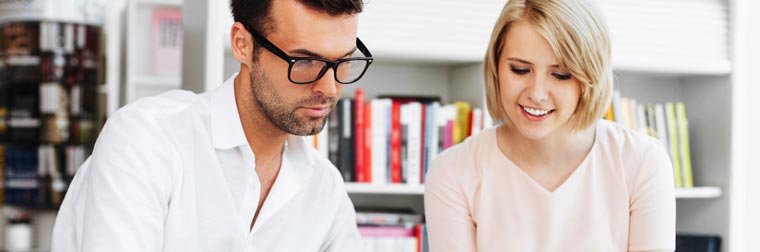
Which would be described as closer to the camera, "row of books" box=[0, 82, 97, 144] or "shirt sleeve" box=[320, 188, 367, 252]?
"shirt sleeve" box=[320, 188, 367, 252]

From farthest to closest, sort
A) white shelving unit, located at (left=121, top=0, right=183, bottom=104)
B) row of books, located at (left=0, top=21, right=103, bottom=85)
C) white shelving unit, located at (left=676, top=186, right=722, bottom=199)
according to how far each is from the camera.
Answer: white shelving unit, located at (left=121, top=0, right=183, bottom=104) < row of books, located at (left=0, top=21, right=103, bottom=85) < white shelving unit, located at (left=676, top=186, right=722, bottom=199)

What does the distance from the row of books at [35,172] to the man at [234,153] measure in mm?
2273

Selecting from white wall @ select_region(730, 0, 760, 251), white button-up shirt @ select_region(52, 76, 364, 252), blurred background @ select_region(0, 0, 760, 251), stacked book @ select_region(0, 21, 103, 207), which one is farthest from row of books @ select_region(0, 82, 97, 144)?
white wall @ select_region(730, 0, 760, 251)

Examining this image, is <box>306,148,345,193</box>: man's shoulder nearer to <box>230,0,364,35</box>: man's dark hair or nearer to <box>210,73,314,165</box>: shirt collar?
<box>210,73,314,165</box>: shirt collar

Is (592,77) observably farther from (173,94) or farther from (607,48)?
(173,94)

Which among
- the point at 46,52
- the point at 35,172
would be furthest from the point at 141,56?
the point at 35,172

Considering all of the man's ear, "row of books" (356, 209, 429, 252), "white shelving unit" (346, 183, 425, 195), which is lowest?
"row of books" (356, 209, 429, 252)

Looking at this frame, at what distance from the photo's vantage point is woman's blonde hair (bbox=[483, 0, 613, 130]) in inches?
57.1

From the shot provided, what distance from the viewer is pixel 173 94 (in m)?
1.43

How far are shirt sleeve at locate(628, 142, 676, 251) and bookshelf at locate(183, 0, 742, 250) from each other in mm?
651

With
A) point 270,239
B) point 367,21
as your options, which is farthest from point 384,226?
point 270,239

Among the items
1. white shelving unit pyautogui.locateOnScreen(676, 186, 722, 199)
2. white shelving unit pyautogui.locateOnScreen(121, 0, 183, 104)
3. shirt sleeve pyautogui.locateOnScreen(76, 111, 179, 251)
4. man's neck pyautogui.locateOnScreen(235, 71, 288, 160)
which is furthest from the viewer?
white shelving unit pyautogui.locateOnScreen(121, 0, 183, 104)

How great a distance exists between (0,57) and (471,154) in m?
2.67

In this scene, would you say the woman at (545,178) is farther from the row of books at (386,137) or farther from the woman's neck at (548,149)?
the row of books at (386,137)
